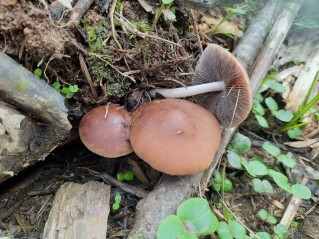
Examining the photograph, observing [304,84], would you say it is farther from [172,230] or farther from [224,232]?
[172,230]

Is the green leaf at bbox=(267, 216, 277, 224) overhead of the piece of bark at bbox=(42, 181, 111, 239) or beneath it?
overhead

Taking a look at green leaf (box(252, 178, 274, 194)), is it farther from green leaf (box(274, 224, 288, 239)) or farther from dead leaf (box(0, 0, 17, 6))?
dead leaf (box(0, 0, 17, 6))

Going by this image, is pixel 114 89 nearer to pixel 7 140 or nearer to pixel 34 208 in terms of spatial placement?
pixel 7 140

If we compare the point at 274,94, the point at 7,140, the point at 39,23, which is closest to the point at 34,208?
the point at 7,140

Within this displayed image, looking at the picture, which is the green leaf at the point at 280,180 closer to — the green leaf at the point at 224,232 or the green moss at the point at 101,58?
the green leaf at the point at 224,232

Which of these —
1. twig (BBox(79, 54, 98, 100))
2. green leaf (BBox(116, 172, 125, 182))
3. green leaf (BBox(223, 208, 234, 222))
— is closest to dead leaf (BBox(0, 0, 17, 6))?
twig (BBox(79, 54, 98, 100))

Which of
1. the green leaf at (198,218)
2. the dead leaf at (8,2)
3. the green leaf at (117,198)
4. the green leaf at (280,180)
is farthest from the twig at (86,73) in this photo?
the green leaf at (280,180)
